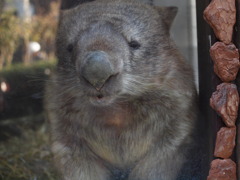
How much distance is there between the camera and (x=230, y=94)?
173cm

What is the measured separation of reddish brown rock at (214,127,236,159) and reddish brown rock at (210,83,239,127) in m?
0.03

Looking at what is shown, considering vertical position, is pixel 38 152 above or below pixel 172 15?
below

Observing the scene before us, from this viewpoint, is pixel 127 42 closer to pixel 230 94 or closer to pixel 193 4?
pixel 193 4

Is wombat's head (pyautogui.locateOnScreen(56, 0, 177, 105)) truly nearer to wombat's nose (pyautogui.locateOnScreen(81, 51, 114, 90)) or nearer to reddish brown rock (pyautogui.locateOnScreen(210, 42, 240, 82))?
wombat's nose (pyautogui.locateOnScreen(81, 51, 114, 90))

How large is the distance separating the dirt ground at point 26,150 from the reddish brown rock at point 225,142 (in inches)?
34.5

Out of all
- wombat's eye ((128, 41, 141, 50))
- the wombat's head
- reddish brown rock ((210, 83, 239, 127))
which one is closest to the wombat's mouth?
the wombat's head

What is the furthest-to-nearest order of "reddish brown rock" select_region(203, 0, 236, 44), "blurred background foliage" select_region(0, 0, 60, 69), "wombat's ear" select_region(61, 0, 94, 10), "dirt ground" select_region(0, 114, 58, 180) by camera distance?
1. "dirt ground" select_region(0, 114, 58, 180)
2. "blurred background foliage" select_region(0, 0, 60, 69)
3. "wombat's ear" select_region(61, 0, 94, 10)
4. "reddish brown rock" select_region(203, 0, 236, 44)

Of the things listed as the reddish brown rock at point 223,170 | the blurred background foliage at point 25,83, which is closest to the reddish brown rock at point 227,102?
the reddish brown rock at point 223,170

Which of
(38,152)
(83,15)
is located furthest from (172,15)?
(38,152)

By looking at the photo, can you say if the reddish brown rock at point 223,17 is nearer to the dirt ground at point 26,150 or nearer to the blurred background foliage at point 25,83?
the blurred background foliage at point 25,83

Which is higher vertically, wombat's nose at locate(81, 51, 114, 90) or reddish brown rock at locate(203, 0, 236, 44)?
reddish brown rock at locate(203, 0, 236, 44)

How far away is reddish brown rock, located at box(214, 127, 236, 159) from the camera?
1.76 meters

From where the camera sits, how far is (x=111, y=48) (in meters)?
1.86

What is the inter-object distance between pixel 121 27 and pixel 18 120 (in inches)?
48.7
